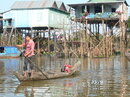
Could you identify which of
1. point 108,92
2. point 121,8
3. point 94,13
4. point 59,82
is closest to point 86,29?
point 94,13

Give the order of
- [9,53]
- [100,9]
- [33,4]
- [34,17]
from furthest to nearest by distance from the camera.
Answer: [33,4]
[34,17]
[9,53]
[100,9]

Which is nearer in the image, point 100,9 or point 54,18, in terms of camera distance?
point 100,9

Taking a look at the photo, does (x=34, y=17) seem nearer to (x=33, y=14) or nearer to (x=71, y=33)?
(x=33, y=14)

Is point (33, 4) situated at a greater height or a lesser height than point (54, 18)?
greater

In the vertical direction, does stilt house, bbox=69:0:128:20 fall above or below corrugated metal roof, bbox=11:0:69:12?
below

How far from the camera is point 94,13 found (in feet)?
93.5

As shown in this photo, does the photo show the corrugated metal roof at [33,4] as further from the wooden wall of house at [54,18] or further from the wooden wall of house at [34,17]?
the wooden wall of house at [54,18]

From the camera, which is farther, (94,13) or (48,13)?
(48,13)

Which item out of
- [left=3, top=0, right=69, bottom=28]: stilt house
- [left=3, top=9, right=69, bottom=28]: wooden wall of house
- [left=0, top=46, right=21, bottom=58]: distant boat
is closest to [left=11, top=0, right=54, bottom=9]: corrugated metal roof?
[left=3, top=0, right=69, bottom=28]: stilt house

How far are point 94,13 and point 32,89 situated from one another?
2016 centimetres

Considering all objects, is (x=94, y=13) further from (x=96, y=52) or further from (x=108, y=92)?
(x=108, y=92)

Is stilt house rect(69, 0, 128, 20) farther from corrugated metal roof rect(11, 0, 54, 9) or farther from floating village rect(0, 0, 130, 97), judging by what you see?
corrugated metal roof rect(11, 0, 54, 9)

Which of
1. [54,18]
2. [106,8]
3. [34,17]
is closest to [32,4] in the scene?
[34,17]

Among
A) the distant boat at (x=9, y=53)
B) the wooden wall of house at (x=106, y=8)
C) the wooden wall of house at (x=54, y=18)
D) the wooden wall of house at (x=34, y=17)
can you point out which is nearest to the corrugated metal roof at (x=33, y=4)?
the wooden wall of house at (x=34, y=17)
